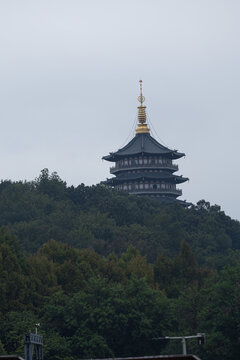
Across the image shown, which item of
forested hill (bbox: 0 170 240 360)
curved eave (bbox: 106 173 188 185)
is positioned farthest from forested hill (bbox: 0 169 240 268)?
curved eave (bbox: 106 173 188 185)

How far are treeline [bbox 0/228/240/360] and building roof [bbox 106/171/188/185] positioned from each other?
5118 cm

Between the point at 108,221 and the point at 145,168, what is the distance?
20706 millimetres

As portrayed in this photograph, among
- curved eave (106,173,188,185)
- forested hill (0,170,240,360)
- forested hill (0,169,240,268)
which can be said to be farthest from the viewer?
curved eave (106,173,188,185)

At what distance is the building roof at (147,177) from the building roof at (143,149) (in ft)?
7.79

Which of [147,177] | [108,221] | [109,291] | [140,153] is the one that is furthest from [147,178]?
[109,291]

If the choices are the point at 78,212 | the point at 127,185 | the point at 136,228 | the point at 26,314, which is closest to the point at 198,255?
the point at 136,228

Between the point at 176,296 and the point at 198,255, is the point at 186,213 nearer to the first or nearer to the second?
the point at 198,255

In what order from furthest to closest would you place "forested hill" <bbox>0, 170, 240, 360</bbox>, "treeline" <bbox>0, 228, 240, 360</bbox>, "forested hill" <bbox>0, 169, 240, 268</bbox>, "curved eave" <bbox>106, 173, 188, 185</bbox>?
"curved eave" <bbox>106, 173, 188, 185</bbox> < "forested hill" <bbox>0, 169, 240, 268</bbox> < "forested hill" <bbox>0, 170, 240, 360</bbox> < "treeline" <bbox>0, 228, 240, 360</bbox>

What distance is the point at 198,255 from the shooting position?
11688 centimetres

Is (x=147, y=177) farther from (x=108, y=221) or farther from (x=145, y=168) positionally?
(x=108, y=221)

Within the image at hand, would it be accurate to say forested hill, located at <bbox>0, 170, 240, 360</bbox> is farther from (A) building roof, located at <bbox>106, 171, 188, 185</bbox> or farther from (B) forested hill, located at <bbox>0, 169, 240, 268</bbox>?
(A) building roof, located at <bbox>106, 171, 188, 185</bbox>

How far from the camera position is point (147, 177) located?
Result: 138375 mm

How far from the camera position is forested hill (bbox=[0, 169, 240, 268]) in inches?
4456

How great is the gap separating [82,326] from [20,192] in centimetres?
5283
